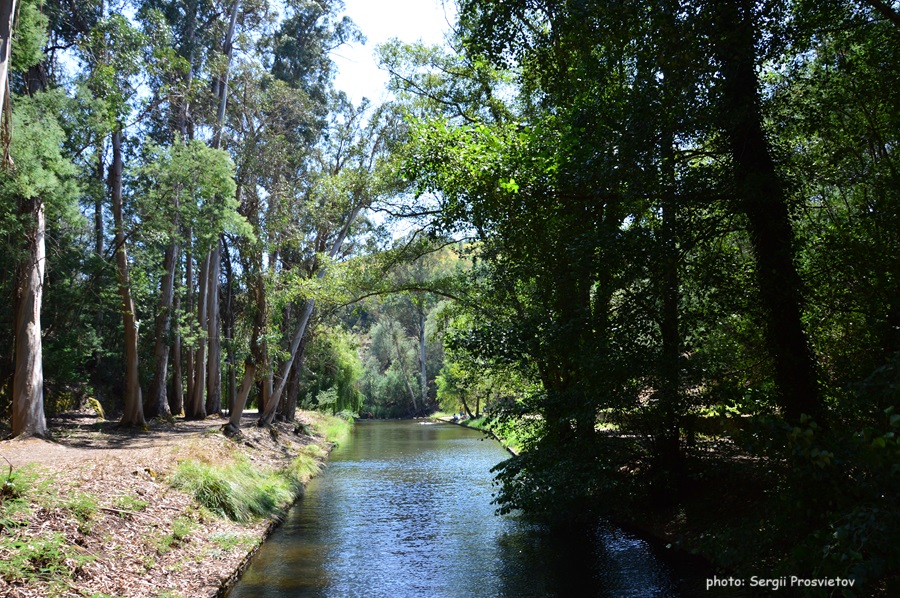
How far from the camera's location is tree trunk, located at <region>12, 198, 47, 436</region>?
1292 cm

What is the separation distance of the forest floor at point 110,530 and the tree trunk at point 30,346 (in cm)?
98

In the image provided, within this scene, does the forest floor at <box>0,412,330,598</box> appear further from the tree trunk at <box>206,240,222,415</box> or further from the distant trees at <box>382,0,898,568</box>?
the tree trunk at <box>206,240,222,415</box>

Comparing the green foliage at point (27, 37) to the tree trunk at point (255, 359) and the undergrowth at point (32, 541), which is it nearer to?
the tree trunk at point (255, 359)

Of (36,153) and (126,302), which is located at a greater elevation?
(36,153)

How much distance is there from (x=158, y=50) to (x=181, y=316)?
7511 millimetres

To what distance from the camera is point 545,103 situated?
1052 cm

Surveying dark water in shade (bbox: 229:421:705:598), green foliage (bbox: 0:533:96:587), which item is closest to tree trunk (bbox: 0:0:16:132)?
green foliage (bbox: 0:533:96:587)

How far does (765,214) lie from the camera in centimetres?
628

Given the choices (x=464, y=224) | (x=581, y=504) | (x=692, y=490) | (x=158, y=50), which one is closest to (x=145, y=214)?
(x=158, y=50)

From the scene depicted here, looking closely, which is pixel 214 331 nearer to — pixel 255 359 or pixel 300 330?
pixel 300 330

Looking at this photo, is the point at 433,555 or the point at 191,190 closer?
the point at 433,555

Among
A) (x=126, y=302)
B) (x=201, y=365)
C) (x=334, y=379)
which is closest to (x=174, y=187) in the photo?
(x=126, y=302)

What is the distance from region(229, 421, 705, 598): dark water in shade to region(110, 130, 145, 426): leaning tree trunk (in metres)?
5.86

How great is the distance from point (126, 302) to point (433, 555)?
1130 centimetres
